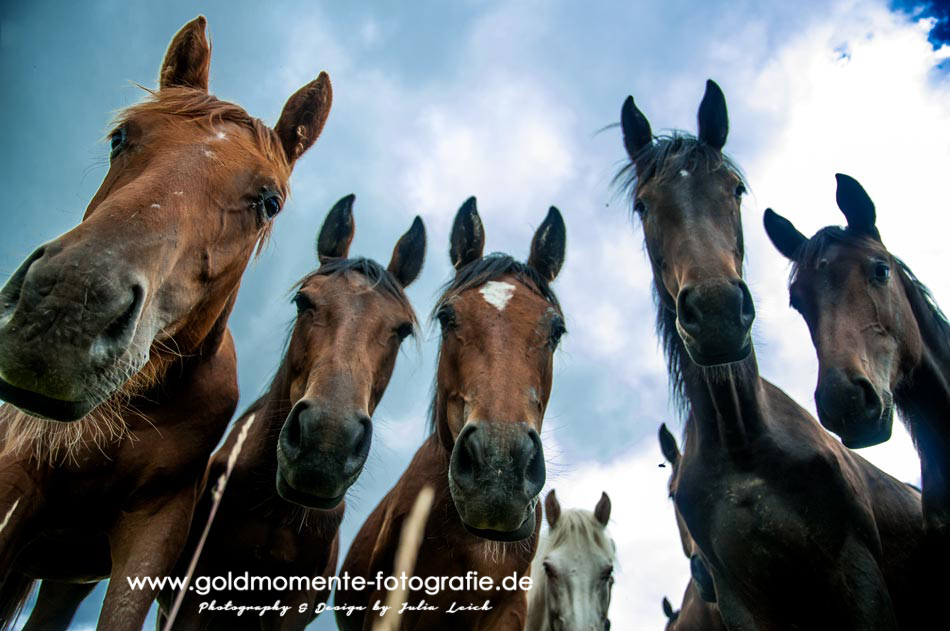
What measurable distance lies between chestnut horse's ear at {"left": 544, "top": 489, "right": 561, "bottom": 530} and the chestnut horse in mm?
3356

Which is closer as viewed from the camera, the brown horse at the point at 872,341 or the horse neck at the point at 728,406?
the brown horse at the point at 872,341

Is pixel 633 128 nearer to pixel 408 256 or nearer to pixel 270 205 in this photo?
pixel 408 256

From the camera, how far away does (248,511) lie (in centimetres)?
399

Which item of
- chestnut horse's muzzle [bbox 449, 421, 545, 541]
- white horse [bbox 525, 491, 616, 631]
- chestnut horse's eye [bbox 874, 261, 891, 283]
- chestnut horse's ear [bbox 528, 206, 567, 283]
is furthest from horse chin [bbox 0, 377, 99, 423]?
chestnut horse's eye [bbox 874, 261, 891, 283]

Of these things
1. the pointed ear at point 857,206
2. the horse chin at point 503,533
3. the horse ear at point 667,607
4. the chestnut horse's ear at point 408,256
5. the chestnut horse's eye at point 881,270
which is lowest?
the horse chin at point 503,533

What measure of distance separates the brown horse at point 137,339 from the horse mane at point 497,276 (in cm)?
155

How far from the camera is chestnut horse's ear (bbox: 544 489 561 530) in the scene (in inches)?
285

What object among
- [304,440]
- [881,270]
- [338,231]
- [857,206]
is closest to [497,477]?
[304,440]

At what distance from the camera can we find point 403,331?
14.5ft

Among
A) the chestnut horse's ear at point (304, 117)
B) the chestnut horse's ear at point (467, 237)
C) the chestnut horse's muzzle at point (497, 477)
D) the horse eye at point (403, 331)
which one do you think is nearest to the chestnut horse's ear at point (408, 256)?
the chestnut horse's ear at point (467, 237)

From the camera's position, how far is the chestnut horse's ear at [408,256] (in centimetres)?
524

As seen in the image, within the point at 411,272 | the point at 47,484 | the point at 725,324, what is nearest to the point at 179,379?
the point at 47,484

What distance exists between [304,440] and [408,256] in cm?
256

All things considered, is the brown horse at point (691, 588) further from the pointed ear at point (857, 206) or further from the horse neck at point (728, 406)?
the pointed ear at point (857, 206)
